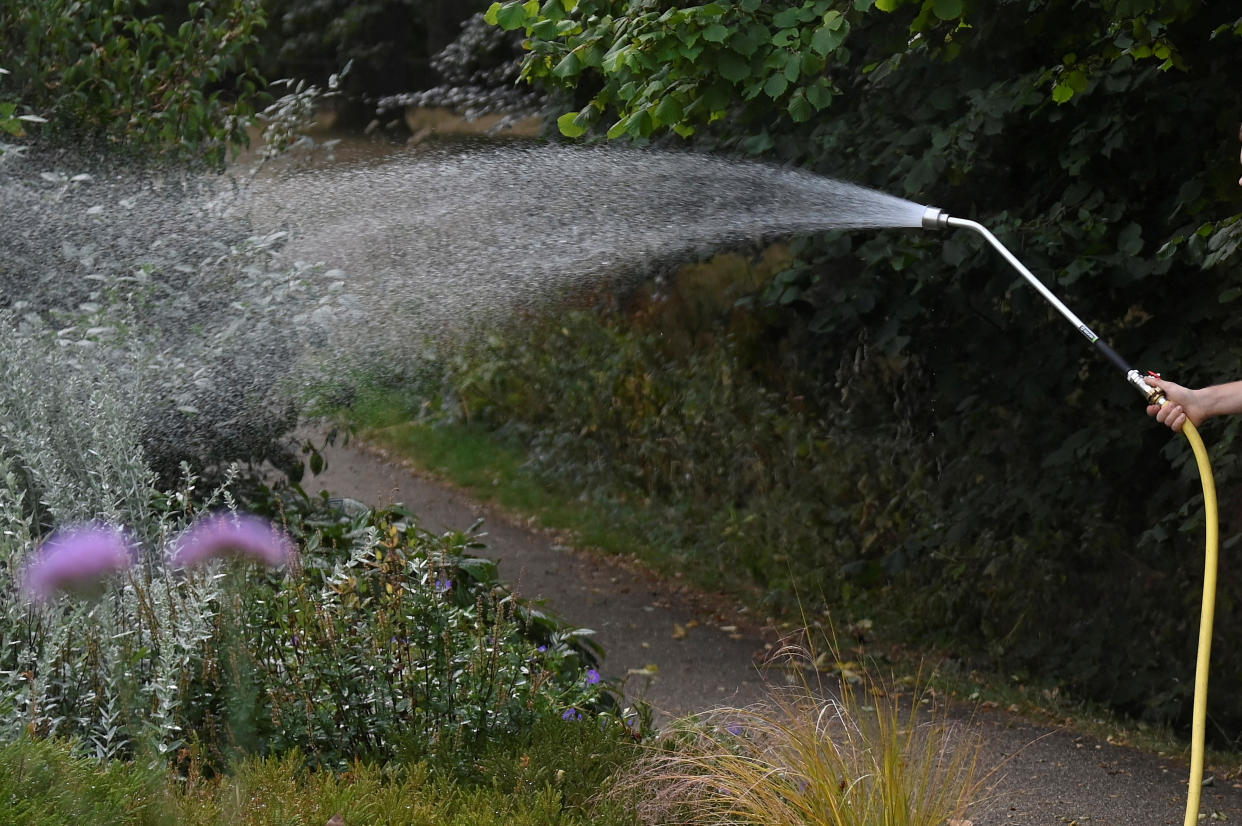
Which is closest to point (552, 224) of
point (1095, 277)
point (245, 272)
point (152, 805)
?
point (245, 272)

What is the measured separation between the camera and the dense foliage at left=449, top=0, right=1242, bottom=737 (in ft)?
13.6

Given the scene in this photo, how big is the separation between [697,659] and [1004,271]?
218 centimetres

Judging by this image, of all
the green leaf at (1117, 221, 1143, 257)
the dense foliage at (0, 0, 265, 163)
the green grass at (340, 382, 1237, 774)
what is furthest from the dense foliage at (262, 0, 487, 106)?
the green leaf at (1117, 221, 1143, 257)

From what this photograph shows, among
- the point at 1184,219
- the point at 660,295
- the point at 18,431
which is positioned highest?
the point at 1184,219

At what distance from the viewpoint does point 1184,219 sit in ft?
15.8

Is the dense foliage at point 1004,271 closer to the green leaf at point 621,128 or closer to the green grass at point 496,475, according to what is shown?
the green leaf at point 621,128

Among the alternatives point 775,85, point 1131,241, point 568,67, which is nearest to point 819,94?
point 775,85

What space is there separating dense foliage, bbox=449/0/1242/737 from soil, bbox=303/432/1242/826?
730 mm

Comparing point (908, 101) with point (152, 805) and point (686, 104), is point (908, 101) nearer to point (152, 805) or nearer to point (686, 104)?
point (686, 104)

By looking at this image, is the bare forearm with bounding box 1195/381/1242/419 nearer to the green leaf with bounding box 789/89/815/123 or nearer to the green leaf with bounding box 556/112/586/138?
the green leaf with bounding box 789/89/815/123

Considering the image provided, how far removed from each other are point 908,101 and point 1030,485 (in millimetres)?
1767

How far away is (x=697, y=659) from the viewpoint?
5.99m

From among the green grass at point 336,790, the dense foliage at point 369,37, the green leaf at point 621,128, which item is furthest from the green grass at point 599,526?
the dense foliage at point 369,37

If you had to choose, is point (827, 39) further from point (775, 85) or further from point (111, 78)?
point (111, 78)
